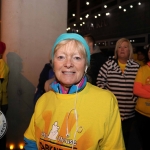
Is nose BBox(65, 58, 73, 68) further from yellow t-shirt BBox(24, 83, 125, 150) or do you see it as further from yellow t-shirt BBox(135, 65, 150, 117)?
yellow t-shirt BBox(135, 65, 150, 117)

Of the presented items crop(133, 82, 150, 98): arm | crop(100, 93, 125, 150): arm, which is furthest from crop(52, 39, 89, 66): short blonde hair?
crop(133, 82, 150, 98): arm

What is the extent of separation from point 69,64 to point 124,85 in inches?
75.6

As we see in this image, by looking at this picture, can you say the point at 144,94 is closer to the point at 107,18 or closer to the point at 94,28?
the point at 107,18

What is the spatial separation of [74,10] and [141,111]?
1733 cm

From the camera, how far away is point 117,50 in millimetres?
3705

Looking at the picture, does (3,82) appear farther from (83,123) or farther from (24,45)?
(83,123)

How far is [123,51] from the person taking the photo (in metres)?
3.58

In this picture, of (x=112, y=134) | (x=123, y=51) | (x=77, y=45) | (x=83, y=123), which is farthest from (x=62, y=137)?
(x=123, y=51)

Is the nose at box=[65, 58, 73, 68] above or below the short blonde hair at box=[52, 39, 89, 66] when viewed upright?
below

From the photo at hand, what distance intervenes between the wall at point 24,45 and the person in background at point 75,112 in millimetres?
2231

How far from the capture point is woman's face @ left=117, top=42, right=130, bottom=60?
3.55 meters

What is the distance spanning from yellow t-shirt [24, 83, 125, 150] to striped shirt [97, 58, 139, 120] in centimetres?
176

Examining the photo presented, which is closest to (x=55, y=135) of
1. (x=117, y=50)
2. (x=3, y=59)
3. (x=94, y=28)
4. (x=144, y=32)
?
(x=117, y=50)

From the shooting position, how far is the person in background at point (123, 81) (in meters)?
3.32
